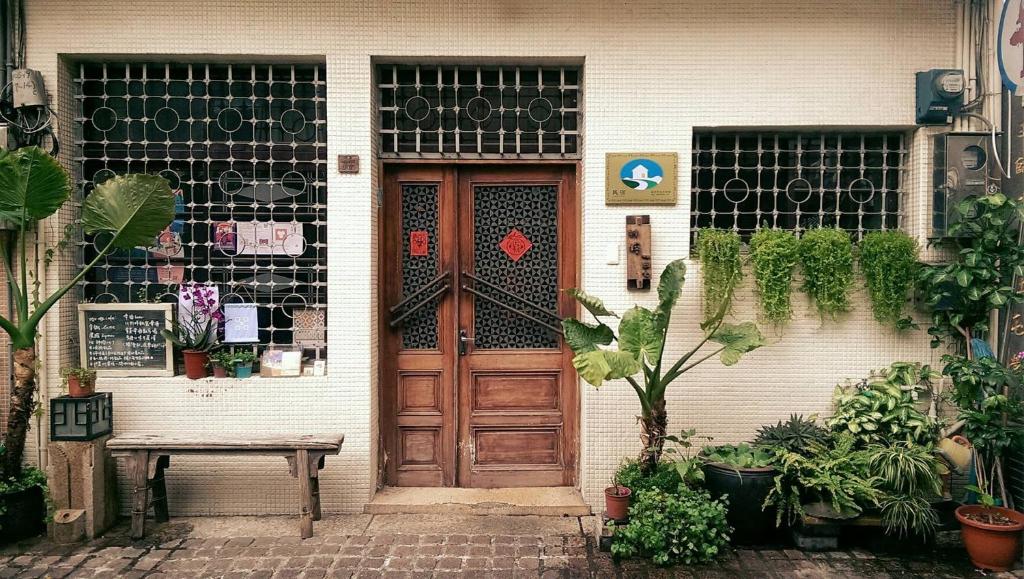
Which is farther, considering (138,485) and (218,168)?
(218,168)

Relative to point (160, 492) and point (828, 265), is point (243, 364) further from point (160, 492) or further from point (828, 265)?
point (828, 265)

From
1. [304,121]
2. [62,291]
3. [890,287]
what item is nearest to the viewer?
[62,291]

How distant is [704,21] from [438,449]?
4.02 meters

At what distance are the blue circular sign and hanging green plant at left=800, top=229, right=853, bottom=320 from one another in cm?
119

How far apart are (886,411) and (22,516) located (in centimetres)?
619

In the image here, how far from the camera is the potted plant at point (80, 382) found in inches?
181

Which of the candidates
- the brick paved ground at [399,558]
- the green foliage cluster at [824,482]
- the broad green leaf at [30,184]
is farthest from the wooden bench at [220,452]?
the green foliage cluster at [824,482]

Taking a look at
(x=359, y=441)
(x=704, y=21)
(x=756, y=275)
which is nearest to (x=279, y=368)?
(x=359, y=441)

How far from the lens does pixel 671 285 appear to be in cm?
425

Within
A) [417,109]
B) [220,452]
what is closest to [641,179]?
[417,109]

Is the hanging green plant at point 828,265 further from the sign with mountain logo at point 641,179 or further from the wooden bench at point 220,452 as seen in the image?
the wooden bench at point 220,452

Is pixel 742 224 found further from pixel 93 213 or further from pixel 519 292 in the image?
pixel 93 213

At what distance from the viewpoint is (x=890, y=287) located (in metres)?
4.80

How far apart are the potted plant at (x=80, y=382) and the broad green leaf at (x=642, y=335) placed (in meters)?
3.79
